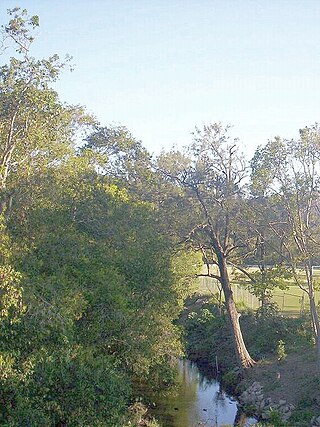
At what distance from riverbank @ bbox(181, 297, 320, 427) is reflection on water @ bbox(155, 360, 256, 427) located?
85cm

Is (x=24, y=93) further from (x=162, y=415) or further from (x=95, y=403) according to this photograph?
(x=162, y=415)

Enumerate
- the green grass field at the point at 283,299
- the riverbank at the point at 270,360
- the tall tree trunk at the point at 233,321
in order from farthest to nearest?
the green grass field at the point at 283,299 → the tall tree trunk at the point at 233,321 → the riverbank at the point at 270,360

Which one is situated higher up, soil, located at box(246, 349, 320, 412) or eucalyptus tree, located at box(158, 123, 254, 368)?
eucalyptus tree, located at box(158, 123, 254, 368)

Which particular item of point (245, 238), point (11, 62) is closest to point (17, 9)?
point (11, 62)

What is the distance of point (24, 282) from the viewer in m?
15.6

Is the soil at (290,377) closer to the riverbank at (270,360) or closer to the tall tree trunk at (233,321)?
the riverbank at (270,360)

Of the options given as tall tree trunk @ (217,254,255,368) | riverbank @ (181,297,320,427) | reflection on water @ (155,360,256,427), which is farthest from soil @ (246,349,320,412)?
reflection on water @ (155,360,256,427)

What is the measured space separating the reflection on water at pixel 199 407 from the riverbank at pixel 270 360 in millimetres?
855

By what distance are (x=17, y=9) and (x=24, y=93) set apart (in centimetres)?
297

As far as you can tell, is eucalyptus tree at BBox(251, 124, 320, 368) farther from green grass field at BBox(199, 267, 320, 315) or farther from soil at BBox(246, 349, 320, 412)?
green grass field at BBox(199, 267, 320, 315)

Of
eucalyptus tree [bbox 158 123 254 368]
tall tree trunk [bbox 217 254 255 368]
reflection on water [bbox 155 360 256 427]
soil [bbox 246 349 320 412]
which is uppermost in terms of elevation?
eucalyptus tree [bbox 158 123 254 368]

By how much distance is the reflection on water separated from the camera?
23.9 m

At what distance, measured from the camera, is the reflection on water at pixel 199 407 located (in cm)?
2386

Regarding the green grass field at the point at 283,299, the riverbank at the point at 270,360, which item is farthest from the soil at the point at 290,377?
the green grass field at the point at 283,299
